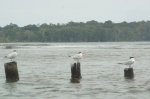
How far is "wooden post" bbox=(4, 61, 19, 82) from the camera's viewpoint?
23.0 meters

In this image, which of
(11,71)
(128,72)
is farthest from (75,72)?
(11,71)

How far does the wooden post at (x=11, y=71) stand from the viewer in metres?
23.0

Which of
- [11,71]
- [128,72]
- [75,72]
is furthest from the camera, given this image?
[128,72]

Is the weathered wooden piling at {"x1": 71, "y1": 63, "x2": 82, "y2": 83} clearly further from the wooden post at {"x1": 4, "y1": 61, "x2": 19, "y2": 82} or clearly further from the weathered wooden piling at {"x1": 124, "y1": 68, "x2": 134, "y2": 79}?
the wooden post at {"x1": 4, "y1": 61, "x2": 19, "y2": 82}

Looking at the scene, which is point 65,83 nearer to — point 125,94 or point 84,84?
point 84,84

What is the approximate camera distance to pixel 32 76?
2945 cm

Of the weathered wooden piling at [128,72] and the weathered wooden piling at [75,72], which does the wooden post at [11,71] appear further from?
the weathered wooden piling at [128,72]

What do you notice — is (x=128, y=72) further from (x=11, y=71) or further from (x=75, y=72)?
(x=11, y=71)

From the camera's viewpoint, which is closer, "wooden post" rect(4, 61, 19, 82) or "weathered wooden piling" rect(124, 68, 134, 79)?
"wooden post" rect(4, 61, 19, 82)

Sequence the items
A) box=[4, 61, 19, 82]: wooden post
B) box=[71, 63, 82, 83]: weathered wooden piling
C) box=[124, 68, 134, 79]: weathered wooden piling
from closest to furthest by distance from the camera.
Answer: box=[4, 61, 19, 82]: wooden post → box=[71, 63, 82, 83]: weathered wooden piling → box=[124, 68, 134, 79]: weathered wooden piling

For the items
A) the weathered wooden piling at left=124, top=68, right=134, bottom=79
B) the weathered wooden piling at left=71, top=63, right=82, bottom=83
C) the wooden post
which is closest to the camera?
the wooden post

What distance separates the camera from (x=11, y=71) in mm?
23453

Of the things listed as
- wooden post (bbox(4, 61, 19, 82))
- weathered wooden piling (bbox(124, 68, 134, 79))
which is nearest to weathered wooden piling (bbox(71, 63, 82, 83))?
weathered wooden piling (bbox(124, 68, 134, 79))

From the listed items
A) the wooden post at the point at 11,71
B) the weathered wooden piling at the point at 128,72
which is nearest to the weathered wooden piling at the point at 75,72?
the weathered wooden piling at the point at 128,72
